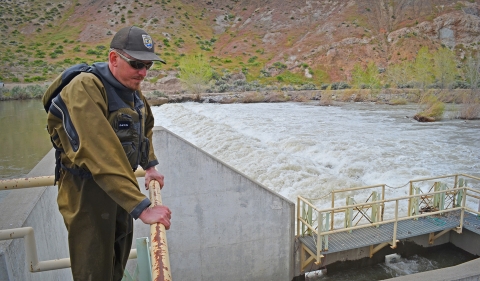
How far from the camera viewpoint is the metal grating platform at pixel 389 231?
709 cm

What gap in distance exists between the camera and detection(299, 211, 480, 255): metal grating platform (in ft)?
23.2

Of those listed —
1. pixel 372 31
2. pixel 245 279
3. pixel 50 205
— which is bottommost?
pixel 245 279

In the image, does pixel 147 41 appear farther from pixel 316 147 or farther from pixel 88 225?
pixel 316 147

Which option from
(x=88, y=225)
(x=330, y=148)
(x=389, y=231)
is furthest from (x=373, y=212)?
(x=88, y=225)

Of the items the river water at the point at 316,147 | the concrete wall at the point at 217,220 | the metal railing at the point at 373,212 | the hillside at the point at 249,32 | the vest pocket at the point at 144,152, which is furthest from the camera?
the hillside at the point at 249,32

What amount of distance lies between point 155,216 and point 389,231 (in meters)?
6.88

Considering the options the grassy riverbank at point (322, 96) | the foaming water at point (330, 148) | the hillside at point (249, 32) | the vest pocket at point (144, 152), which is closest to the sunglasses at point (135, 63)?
the vest pocket at point (144, 152)

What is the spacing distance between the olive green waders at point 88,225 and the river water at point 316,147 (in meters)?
5.81

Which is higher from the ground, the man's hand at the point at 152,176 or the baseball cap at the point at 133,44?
the baseball cap at the point at 133,44

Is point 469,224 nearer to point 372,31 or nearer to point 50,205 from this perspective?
point 50,205

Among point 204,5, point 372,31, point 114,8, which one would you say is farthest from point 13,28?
point 372,31

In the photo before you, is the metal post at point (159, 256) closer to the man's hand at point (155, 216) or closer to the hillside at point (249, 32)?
the man's hand at point (155, 216)

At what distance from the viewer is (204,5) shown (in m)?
75.6

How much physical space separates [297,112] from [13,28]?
55004 mm
